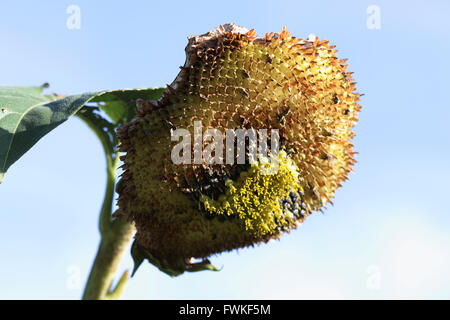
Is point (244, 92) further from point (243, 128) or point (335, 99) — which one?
point (335, 99)

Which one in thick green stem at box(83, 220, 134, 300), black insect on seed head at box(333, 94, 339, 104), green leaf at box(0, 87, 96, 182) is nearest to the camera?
green leaf at box(0, 87, 96, 182)

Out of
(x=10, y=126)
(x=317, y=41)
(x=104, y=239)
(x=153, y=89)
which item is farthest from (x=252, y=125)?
(x=104, y=239)

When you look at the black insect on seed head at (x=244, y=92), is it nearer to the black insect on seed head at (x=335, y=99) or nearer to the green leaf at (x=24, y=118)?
the black insect on seed head at (x=335, y=99)

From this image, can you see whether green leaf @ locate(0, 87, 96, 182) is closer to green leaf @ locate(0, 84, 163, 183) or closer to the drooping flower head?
green leaf @ locate(0, 84, 163, 183)

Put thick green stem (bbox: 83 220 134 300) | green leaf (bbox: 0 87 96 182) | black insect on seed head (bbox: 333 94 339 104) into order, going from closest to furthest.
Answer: green leaf (bbox: 0 87 96 182), black insect on seed head (bbox: 333 94 339 104), thick green stem (bbox: 83 220 134 300)

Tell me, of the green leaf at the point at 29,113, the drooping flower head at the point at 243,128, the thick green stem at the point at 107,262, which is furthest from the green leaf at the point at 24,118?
the thick green stem at the point at 107,262

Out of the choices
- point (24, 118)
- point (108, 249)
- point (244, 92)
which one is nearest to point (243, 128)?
point (244, 92)

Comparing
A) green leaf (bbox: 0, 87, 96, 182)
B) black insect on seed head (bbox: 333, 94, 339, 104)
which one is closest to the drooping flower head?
black insect on seed head (bbox: 333, 94, 339, 104)
